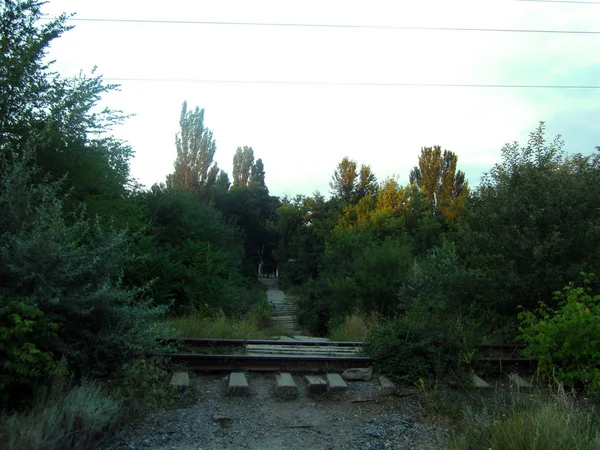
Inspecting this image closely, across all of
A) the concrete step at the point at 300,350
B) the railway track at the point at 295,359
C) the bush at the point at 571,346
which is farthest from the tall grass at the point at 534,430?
the concrete step at the point at 300,350

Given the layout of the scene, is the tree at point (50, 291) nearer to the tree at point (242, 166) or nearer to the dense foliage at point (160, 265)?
the dense foliage at point (160, 265)

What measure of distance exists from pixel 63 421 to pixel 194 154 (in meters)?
43.2

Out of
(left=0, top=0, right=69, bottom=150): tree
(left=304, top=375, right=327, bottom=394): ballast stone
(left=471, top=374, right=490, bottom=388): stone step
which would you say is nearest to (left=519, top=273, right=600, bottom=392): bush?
(left=471, top=374, right=490, bottom=388): stone step

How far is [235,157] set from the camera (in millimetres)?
56188

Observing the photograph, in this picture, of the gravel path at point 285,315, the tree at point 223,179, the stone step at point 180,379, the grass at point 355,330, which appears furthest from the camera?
the tree at point 223,179

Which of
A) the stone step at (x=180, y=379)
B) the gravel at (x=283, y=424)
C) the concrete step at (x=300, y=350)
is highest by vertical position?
the concrete step at (x=300, y=350)

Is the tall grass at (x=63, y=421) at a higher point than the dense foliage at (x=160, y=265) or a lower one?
lower

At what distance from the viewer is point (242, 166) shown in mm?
55844

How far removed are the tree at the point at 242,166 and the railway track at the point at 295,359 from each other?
48.2 meters

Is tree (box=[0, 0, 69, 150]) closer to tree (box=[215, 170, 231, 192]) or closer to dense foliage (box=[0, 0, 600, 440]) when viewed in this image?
dense foliage (box=[0, 0, 600, 440])

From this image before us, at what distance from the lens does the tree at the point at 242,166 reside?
55625 mm

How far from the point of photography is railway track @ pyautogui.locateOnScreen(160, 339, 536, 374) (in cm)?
680

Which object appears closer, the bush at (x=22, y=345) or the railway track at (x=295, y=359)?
the bush at (x=22, y=345)

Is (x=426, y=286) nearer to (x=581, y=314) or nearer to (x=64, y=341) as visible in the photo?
(x=581, y=314)
